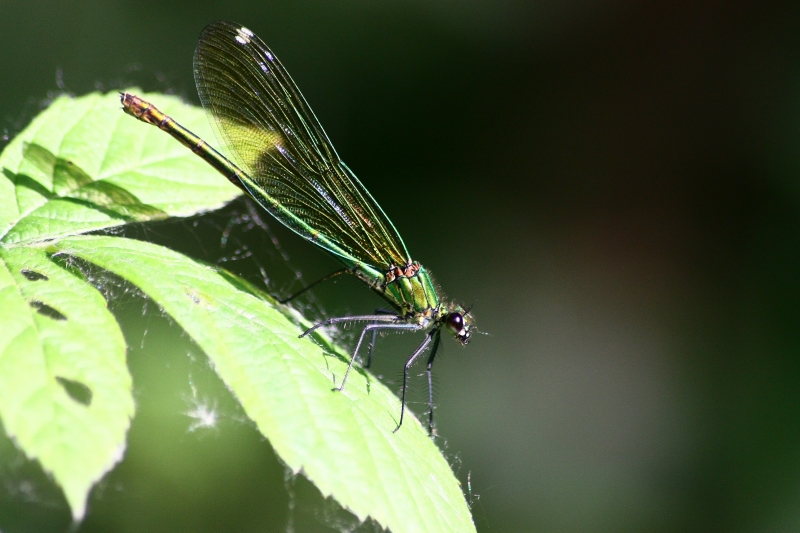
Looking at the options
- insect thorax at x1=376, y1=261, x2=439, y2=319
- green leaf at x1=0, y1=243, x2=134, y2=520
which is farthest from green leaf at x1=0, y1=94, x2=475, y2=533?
insect thorax at x1=376, y1=261, x2=439, y2=319

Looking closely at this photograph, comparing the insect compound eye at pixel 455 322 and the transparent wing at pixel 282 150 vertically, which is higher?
the transparent wing at pixel 282 150

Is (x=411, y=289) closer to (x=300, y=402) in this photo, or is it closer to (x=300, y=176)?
(x=300, y=176)

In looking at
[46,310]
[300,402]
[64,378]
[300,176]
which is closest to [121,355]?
[64,378]

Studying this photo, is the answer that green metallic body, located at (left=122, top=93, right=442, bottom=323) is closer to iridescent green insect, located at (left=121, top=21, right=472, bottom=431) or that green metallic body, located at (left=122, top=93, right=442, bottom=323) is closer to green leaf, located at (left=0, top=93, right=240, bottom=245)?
iridescent green insect, located at (left=121, top=21, right=472, bottom=431)

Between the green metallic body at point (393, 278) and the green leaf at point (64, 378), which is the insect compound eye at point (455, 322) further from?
the green leaf at point (64, 378)

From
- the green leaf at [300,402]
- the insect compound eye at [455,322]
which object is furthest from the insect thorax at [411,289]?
the green leaf at [300,402]

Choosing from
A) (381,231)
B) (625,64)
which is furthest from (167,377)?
(625,64)
